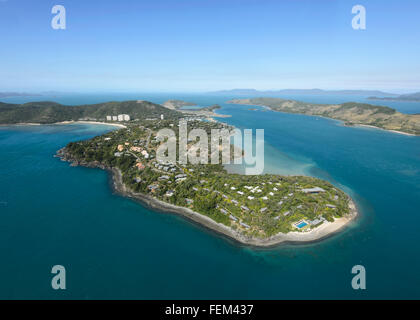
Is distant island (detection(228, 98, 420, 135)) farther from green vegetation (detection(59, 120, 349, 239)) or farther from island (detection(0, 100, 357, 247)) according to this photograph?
island (detection(0, 100, 357, 247))

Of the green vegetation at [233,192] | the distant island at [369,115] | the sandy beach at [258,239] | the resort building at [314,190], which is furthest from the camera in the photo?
the distant island at [369,115]

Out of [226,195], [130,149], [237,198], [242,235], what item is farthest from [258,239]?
[130,149]

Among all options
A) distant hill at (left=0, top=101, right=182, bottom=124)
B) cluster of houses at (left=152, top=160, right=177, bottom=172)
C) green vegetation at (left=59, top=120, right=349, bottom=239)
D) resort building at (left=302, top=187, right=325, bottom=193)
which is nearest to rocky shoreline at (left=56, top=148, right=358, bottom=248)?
green vegetation at (left=59, top=120, right=349, bottom=239)

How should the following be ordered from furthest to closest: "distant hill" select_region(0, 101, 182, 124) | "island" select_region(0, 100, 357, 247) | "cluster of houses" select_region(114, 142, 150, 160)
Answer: "distant hill" select_region(0, 101, 182, 124), "cluster of houses" select_region(114, 142, 150, 160), "island" select_region(0, 100, 357, 247)

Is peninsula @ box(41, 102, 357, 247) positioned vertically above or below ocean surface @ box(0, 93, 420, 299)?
above

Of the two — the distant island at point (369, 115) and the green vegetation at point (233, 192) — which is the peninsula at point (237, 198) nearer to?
the green vegetation at point (233, 192)

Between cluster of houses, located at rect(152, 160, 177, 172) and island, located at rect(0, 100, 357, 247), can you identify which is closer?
island, located at rect(0, 100, 357, 247)

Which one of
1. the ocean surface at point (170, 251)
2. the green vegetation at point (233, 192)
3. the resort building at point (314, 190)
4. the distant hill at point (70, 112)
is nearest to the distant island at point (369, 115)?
the ocean surface at point (170, 251)

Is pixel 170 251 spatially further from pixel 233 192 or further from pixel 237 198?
pixel 233 192

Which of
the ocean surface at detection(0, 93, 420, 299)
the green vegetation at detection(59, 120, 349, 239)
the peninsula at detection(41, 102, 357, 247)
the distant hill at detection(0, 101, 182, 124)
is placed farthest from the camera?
the distant hill at detection(0, 101, 182, 124)
